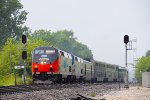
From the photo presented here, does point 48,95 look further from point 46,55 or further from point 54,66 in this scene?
point 46,55

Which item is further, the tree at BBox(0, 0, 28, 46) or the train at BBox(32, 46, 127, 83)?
the tree at BBox(0, 0, 28, 46)

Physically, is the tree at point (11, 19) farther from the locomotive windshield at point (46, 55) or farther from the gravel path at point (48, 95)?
the gravel path at point (48, 95)

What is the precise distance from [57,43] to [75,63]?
13901 centimetres

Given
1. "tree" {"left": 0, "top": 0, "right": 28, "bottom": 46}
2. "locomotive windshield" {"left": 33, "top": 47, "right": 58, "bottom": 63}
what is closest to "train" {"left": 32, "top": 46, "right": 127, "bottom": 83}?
"locomotive windshield" {"left": 33, "top": 47, "right": 58, "bottom": 63}

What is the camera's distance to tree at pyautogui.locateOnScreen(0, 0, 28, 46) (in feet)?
360

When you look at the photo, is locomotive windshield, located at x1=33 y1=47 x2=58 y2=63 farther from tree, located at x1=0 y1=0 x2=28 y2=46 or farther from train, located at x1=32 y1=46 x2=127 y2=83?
tree, located at x1=0 y1=0 x2=28 y2=46

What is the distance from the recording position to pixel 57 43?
186375 millimetres

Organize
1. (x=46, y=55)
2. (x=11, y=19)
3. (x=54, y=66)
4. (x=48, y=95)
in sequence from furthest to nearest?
1. (x=11, y=19)
2. (x=46, y=55)
3. (x=54, y=66)
4. (x=48, y=95)

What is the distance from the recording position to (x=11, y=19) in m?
114

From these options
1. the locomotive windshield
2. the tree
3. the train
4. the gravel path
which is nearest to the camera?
the gravel path

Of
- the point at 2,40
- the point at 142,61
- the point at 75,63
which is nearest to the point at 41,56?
the point at 75,63

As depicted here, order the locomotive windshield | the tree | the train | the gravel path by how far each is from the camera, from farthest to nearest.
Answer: the tree, the locomotive windshield, the train, the gravel path

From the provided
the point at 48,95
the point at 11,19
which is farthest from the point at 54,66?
the point at 11,19

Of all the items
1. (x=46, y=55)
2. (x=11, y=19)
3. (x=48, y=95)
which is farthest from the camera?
(x=11, y=19)
